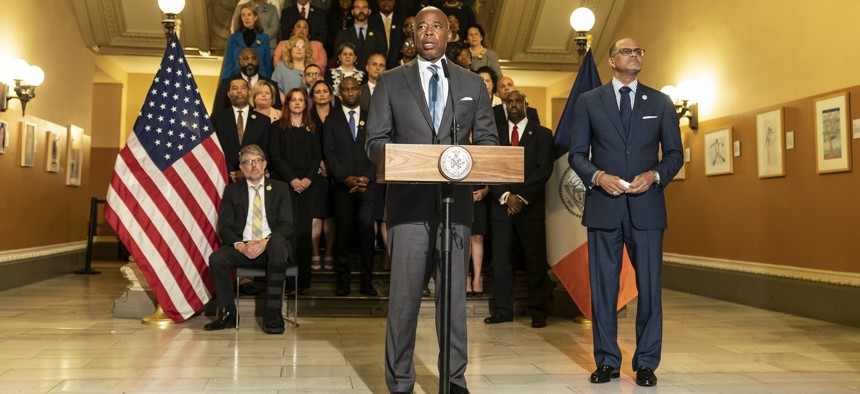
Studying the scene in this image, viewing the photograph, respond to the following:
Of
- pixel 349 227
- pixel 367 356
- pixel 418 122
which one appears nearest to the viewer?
pixel 418 122

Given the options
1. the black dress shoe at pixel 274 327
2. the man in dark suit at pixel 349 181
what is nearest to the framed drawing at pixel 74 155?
the man in dark suit at pixel 349 181

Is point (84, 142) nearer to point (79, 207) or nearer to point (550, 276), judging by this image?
point (79, 207)

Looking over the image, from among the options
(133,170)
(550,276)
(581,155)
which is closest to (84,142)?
(133,170)

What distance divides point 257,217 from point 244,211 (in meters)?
0.11

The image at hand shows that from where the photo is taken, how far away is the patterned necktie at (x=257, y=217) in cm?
601

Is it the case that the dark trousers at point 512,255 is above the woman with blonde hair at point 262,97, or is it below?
below

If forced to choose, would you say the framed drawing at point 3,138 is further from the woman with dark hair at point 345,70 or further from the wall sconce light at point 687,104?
the wall sconce light at point 687,104

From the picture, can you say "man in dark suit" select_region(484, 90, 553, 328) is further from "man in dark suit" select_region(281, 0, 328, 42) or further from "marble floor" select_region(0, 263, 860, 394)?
"man in dark suit" select_region(281, 0, 328, 42)

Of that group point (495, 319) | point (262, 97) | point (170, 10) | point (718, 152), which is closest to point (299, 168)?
point (262, 97)

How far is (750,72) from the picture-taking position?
25.6 ft

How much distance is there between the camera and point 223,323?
5844mm

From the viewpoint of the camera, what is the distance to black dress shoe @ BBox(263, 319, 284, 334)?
5.64 meters

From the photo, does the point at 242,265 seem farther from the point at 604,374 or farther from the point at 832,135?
the point at 832,135

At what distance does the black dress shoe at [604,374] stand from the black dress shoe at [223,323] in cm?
302
